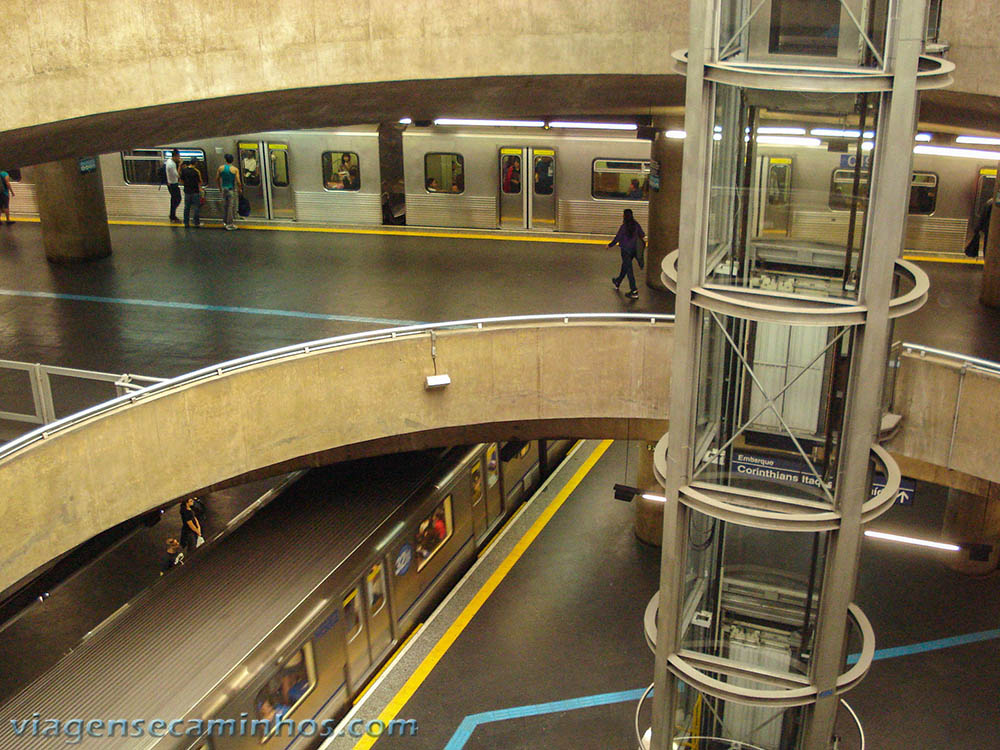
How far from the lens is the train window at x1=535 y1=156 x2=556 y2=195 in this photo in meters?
23.1

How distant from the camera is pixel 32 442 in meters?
9.84

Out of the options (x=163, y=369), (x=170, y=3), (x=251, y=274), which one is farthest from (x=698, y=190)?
(x=251, y=274)

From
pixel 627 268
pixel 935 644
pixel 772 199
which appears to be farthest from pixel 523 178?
pixel 772 199

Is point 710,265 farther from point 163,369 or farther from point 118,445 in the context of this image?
point 163,369

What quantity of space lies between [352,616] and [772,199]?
7626 mm

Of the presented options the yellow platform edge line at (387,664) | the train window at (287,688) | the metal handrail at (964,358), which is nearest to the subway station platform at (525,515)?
the yellow platform edge line at (387,664)

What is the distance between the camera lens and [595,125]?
2158cm

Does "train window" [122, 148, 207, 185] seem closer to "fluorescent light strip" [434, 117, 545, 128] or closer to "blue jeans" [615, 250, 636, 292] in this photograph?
"fluorescent light strip" [434, 117, 545, 128]

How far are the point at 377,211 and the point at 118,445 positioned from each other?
46.5 feet

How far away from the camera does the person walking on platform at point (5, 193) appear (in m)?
23.8

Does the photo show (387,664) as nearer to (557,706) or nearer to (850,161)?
(557,706)

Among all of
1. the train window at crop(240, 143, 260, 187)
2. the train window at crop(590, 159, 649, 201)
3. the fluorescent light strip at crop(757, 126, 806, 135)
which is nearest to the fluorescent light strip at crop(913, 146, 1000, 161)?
the train window at crop(590, 159, 649, 201)

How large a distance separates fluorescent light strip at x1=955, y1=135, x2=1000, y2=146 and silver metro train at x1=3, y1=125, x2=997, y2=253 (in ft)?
2.62

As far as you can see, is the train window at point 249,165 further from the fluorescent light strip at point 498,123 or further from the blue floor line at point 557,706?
the blue floor line at point 557,706
